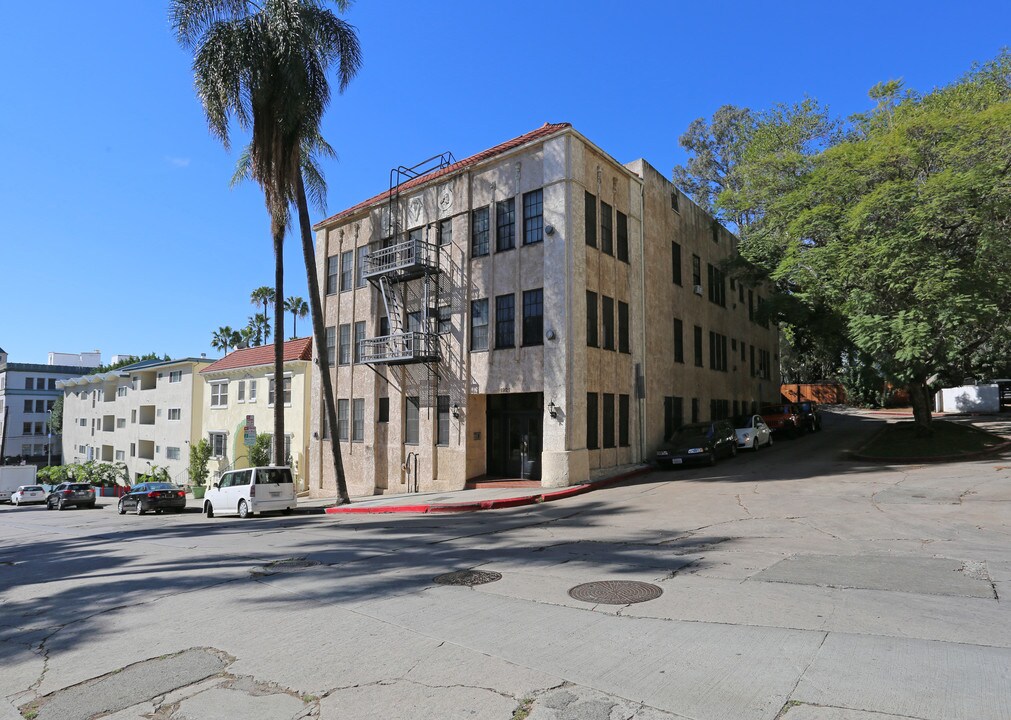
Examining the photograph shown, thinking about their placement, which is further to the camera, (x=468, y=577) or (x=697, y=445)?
(x=697, y=445)

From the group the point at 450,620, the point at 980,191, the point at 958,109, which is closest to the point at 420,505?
the point at 450,620

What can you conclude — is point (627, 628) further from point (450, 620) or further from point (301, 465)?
point (301, 465)

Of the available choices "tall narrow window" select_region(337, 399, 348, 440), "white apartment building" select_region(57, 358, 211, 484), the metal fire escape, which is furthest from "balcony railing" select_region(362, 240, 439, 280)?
"white apartment building" select_region(57, 358, 211, 484)

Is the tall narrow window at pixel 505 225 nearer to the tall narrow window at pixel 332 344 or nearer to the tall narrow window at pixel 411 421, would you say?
the tall narrow window at pixel 411 421

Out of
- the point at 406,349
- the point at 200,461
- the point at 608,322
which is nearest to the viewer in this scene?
the point at 608,322

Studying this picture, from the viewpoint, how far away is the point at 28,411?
80.4 meters

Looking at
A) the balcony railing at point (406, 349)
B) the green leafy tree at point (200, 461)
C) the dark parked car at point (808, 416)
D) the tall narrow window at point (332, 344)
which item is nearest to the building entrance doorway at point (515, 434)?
the balcony railing at point (406, 349)

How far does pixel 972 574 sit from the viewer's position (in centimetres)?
736

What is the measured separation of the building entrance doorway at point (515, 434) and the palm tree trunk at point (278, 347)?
825 cm

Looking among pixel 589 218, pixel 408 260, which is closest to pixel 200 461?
pixel 408 260

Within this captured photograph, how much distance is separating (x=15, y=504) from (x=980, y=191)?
54930mm

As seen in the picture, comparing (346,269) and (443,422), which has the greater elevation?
(346,269)

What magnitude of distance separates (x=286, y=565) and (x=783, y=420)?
88.2 ft

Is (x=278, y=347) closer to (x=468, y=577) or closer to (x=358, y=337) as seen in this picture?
(x=358, y=337)
